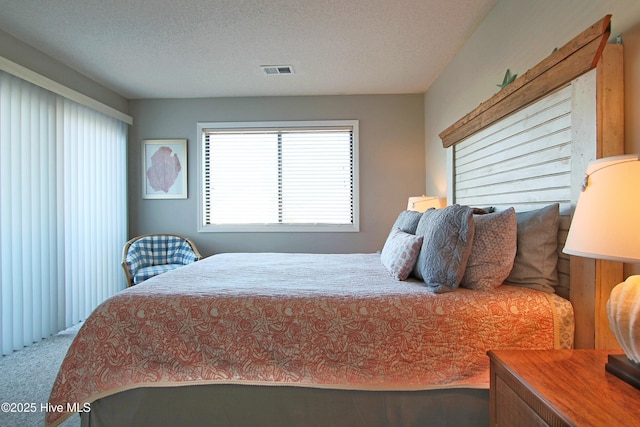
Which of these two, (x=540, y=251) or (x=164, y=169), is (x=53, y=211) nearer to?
(x=164, y=169)

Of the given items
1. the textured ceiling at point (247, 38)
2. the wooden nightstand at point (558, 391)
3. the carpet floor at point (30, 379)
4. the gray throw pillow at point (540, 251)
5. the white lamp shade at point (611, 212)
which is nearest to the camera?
the wooden nightstand at point (558, 391)

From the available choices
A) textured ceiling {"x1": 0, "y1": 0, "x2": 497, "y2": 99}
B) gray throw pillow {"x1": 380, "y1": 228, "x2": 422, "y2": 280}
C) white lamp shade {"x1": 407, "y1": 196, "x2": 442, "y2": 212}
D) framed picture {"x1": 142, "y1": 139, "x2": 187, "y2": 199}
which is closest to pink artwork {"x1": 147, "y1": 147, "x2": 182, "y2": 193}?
framed picture {"x1": 142, "y1": 139, "x2": 187, "y2": 199}

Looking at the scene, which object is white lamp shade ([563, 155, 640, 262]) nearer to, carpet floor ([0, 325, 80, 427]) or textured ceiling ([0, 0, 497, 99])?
textured ceiling ([0, 0, 497, 99])

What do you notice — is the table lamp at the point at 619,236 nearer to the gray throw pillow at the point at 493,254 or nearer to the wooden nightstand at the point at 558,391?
the wooden nightstand at the point at 558,391

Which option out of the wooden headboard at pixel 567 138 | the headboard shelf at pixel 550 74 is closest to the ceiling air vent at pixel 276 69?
the headboard shelf at pixel 550 74

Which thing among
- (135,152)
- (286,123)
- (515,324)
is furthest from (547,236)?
(135,152)

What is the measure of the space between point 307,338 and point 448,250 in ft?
2.57

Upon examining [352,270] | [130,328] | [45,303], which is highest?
[352,270]

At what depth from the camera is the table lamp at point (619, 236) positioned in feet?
2.75

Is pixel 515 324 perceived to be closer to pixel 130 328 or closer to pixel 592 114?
pixel 592 114

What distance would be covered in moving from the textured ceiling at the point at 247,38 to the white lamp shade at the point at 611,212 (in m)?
1.77

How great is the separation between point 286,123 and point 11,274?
9.58 feet

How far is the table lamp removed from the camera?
84 cm

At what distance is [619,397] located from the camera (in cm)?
80
